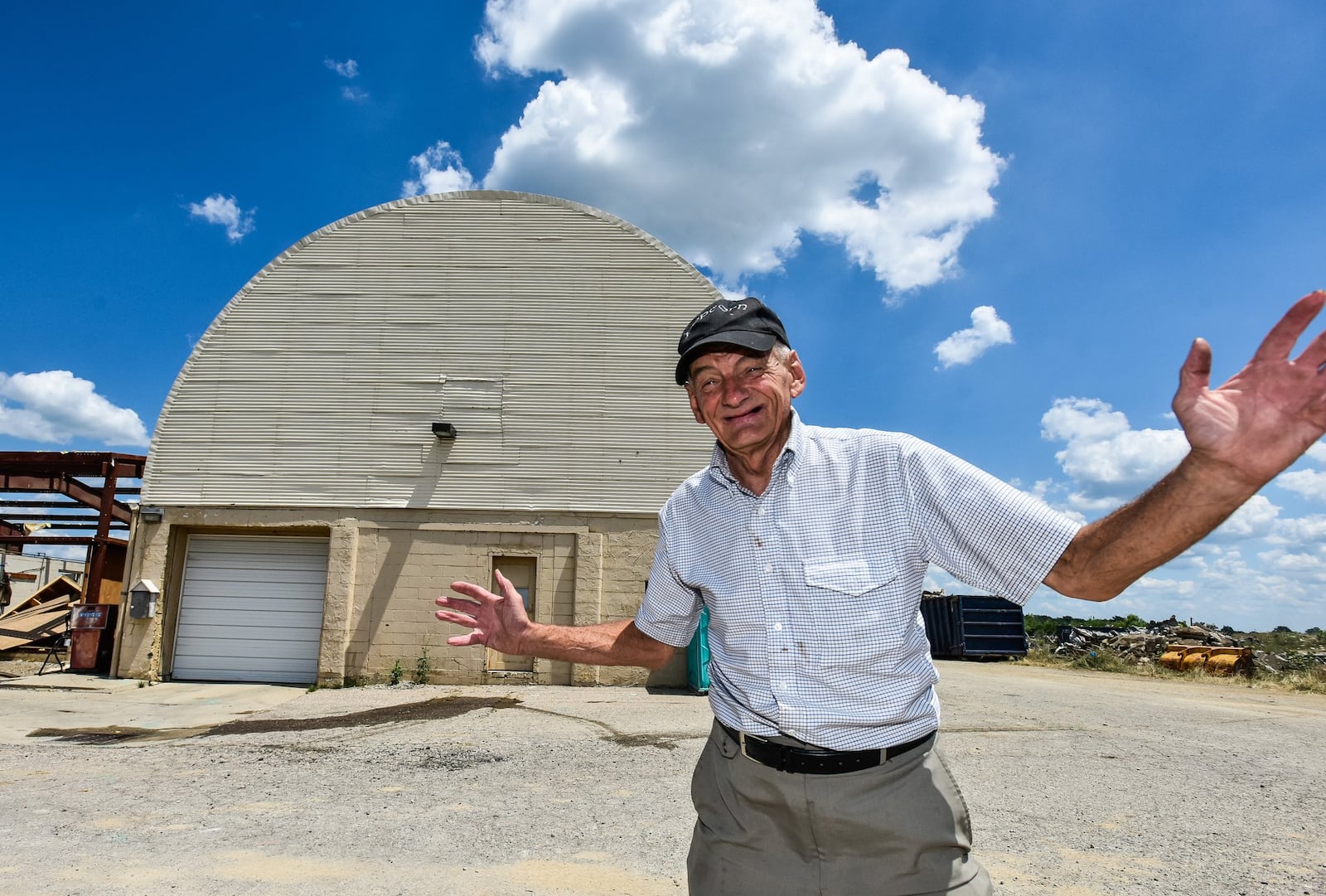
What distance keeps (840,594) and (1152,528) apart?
26.6 inches

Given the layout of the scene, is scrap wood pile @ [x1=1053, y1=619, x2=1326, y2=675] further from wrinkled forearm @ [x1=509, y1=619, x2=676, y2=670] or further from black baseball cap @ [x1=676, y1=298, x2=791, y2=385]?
black baseball cap @ [x1=676, y1=298, x2=791, y2=385]

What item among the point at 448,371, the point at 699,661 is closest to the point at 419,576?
the point at 448,371

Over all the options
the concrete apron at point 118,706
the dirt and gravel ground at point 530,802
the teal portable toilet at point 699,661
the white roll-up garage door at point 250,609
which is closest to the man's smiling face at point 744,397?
the dirt and gravel ground at point 530,802

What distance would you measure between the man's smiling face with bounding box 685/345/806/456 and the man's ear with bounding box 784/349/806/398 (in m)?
0.05

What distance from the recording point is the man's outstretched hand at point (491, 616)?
2525mm

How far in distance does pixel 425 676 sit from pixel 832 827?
12.4m

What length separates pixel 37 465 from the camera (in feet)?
48.4

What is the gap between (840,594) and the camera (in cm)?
186

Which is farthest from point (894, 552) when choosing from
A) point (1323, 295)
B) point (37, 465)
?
point (37, 465)

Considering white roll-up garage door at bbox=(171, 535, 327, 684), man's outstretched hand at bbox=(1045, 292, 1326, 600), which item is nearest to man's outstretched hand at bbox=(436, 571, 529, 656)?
man's outstretched hand at bbox=(1045, 292, 1326, 600)

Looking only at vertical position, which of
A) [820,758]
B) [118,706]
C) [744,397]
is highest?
[744,397]

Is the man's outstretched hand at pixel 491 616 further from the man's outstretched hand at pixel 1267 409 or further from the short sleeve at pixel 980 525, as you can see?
the man's outstretched hand at pixel 1267 409

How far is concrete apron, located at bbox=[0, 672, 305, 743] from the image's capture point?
8.63 metres

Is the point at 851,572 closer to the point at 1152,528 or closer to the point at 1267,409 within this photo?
the point at 1152,528
